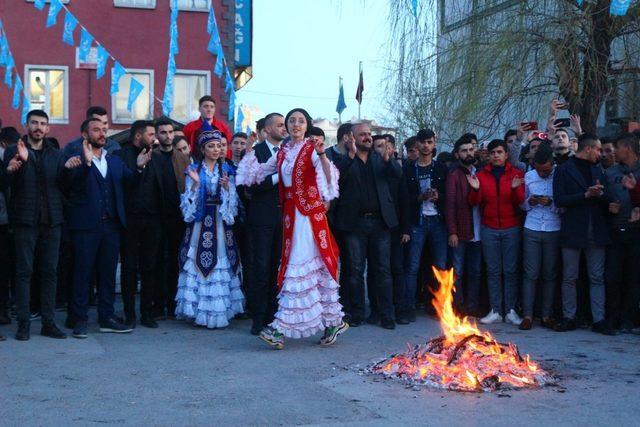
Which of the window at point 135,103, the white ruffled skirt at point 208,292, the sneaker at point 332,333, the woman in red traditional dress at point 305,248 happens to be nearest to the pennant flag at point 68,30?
the white ruffled skirt at point 208,292

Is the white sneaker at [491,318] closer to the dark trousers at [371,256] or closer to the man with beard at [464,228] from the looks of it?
the man with beard at [464,228]

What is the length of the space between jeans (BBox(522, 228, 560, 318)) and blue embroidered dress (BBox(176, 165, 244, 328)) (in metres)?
3.47

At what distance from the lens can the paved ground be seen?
6543 mm

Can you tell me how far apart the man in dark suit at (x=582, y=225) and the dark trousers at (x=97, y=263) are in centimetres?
507

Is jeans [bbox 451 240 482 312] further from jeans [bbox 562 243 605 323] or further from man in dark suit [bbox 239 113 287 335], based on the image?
man in dark suit [bbox 239 113 287 335]

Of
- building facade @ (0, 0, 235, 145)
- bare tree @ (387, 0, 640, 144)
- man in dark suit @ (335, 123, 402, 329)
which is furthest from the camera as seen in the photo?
building facade @ (0, 0, 235, 145)

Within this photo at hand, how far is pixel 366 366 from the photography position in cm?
829

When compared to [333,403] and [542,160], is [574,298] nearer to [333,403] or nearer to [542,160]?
[542,160]

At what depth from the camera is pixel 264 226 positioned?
33.8ft

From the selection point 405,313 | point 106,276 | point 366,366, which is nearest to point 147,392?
point 366,366

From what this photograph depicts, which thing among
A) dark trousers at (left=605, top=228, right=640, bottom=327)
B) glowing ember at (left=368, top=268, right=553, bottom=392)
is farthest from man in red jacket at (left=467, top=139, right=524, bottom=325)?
glowing ember at (left=368, top=268, right=553, bottom=392)

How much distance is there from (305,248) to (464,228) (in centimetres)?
291

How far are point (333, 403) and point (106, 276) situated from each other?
4.34 metres

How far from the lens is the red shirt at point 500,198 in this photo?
1141 cm
